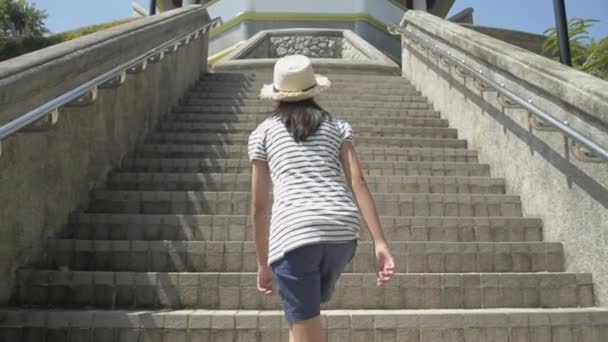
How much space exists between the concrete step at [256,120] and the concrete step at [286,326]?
378 cm

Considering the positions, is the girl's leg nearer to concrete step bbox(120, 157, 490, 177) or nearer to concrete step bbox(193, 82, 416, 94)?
concrete step bbox(120, 157, 490, 177)

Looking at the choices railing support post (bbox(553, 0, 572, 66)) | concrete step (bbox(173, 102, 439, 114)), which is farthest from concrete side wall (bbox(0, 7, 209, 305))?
railing support post (bbox(553, 0, 572, 66))

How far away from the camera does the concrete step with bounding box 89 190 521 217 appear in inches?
174

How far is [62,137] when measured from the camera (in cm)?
417

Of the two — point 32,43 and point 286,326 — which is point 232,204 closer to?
point 286,326

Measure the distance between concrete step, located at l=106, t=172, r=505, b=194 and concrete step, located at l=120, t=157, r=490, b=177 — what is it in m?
0.31

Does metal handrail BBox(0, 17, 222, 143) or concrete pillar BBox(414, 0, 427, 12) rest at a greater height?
concrete pillar BBox(414, 0, 427, 12)

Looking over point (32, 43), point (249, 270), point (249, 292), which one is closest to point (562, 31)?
point (249, 270)

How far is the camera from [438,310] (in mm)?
3295

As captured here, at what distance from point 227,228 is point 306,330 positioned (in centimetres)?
227

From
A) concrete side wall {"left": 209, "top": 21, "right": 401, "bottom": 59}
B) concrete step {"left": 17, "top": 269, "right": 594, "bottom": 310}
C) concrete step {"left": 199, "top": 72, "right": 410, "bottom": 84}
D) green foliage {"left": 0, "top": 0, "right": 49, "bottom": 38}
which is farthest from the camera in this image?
green foliage {"left": 0, "top": 0, "right": 49, "bottom": 38}

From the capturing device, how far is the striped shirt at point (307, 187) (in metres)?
1.86

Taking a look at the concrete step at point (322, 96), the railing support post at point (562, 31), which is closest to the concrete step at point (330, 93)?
the concrete step at point (322, 96)

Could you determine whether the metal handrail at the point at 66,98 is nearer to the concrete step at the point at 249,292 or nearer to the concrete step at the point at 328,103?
the concrete step at the point at 249,292
